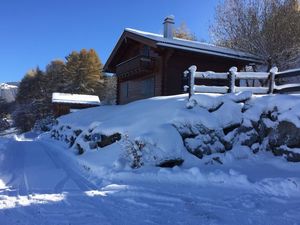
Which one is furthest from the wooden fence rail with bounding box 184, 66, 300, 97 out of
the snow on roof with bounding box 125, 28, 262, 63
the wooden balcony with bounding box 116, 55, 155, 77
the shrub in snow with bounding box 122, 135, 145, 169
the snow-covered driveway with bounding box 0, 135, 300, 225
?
the wooden balcony with bounding box 116, 55, 155, 77

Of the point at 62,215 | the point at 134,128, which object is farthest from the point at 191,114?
the point at 62,215

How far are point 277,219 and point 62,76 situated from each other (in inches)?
2102

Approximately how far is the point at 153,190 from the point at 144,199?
2.09 ft

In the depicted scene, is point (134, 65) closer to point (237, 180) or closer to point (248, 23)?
point (248, 23)

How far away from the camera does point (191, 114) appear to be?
36.3ft

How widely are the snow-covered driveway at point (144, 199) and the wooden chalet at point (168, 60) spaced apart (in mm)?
11553

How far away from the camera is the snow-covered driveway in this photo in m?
5.73

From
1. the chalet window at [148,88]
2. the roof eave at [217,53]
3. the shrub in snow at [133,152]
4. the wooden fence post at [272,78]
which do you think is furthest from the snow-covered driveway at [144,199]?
the chalet window at [148,88]

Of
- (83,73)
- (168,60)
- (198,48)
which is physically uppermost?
(83,73)

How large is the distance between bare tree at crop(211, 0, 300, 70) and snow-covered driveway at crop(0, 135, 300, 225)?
1526 cm

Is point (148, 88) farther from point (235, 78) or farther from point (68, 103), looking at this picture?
point (68, 103)

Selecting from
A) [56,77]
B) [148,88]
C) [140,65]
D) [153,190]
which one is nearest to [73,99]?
[56,77]

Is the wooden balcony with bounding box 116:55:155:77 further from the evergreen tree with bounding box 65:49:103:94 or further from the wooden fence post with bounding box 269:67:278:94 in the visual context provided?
the evergreen tree with bounding box 65:49:103:94

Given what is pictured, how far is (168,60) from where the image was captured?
20.4m
